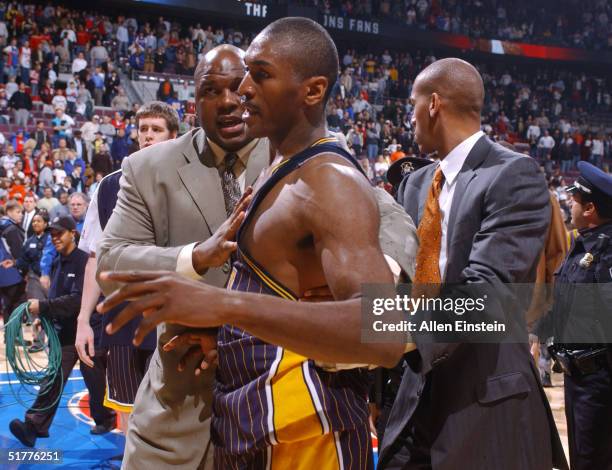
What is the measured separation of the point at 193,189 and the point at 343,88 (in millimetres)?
19444

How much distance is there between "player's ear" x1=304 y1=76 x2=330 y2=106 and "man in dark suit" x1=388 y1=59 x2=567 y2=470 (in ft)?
2.61

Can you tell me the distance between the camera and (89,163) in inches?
555

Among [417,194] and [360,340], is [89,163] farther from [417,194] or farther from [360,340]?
[360,340]

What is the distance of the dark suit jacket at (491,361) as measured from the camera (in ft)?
7.54

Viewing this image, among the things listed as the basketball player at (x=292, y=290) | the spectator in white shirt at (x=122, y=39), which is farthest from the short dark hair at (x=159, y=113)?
the spectator in white shirt at (x=122, y=39)

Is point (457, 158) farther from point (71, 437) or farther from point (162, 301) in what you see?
point (71, 437)

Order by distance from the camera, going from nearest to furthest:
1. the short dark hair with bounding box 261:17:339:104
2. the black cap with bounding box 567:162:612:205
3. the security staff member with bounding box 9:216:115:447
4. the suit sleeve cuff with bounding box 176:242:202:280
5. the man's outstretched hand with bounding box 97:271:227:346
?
the man's outstretched hand with bounding box 97:271:227:346, the short dark hair with bounding box 261:17:339:104, the suit sleeve cuff with bounding box 176:242:202:280, the black cap with bounding box 567:162:612:205, the security staff member with bounding box 9:216:115:447

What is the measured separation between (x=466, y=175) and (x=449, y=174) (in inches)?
4.3

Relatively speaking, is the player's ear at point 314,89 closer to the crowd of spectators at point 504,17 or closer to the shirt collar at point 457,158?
the shirt collar at point 457,158

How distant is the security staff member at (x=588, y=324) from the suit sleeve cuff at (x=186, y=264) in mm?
2582

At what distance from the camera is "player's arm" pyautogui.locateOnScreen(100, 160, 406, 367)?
136cm

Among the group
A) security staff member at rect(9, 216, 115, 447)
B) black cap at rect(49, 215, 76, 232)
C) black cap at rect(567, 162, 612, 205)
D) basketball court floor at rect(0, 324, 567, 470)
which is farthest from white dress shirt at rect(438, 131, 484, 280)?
black cap at rect(49, 215, 76, 232)

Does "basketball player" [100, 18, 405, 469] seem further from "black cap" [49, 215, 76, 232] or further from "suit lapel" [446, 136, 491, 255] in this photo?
"black cap" [49, 215, 76, 232]

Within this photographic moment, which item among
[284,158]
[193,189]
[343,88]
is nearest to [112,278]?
[284,158]
